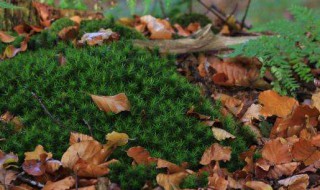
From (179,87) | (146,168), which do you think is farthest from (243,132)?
(146,168)

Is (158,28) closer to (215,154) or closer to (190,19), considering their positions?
(190,19)

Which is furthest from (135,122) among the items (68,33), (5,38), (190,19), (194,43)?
(190,19)

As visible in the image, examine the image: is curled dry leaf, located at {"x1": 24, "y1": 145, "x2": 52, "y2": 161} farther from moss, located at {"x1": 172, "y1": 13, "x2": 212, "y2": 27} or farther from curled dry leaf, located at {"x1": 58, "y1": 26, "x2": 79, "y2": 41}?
moss, located at {"x1": 172, "y1": 13, "x2": 212, "y2": 27}

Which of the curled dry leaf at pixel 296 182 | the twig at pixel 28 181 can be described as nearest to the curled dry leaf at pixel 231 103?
the curled dry leaf at pixel 296 182

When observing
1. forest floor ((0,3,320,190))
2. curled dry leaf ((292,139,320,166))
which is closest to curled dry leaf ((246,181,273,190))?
forest floor ((0,3,320,190))

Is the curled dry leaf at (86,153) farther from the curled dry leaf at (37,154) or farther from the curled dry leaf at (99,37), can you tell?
the curled dry leaf at (99,37)

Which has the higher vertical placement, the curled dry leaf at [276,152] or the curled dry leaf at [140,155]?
the curled dry leaf at [140,155]
